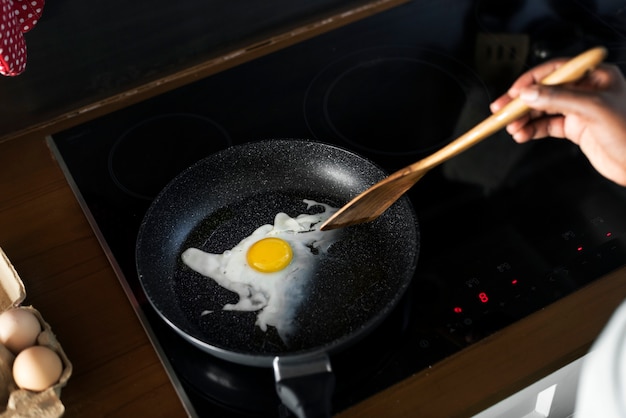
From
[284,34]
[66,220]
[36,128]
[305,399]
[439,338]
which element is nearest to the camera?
[305,399]

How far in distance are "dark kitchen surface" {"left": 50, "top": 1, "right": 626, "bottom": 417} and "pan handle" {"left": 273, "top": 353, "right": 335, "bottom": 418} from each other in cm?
5

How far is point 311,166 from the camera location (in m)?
1.02

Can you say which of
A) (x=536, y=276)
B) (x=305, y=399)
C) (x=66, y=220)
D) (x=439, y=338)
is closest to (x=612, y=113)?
(x=536, y=276)

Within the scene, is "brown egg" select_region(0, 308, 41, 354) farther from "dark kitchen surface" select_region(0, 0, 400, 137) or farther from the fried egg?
"dark kitchen surface" select_region(0, 0, 400, 137)

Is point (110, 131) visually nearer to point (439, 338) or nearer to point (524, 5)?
point (439, 338)

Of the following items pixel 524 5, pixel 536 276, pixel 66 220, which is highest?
pixel 524 5

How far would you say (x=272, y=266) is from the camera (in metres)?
0.90

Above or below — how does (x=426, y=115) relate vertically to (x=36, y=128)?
above

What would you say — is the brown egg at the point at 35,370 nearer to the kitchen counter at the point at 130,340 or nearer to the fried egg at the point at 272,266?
the kitchen counter at the point at 130,340

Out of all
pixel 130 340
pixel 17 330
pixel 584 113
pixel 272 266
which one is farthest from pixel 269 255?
pixel 584 113

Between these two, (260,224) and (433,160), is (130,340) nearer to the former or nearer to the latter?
(260,224)

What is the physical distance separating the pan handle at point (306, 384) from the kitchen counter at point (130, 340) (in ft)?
0.17

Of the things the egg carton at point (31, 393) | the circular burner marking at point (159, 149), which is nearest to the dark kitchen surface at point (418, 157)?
the circular burner marking at point (159, 149)

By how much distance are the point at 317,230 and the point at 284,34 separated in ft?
1.38
